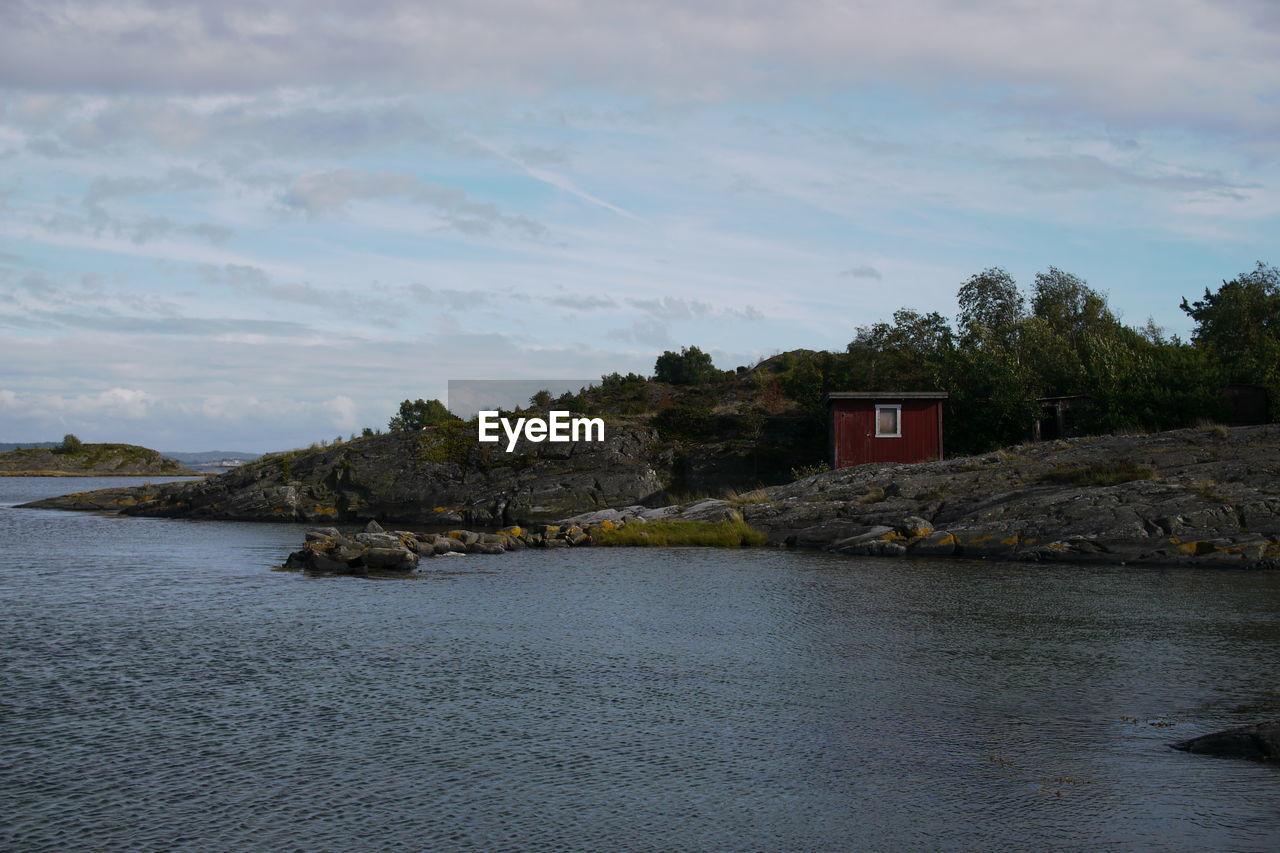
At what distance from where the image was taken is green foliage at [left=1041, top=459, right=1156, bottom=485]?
3959 centimetres

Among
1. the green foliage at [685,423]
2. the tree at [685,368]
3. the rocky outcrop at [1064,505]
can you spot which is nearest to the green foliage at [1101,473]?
the rocky outcrop at [1064,505]

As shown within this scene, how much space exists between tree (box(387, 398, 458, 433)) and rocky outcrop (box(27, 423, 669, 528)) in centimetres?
1874

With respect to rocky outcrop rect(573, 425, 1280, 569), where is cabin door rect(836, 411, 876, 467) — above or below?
above

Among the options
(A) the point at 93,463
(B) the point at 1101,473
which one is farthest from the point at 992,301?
(A) the point at 93,463

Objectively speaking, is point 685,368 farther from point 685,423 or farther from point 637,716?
point 637,716

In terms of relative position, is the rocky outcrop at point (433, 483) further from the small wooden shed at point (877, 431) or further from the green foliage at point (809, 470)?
the small wooden shed at point (877, 431)

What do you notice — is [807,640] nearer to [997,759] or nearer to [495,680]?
[495,680]

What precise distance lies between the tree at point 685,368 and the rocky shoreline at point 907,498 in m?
24.0

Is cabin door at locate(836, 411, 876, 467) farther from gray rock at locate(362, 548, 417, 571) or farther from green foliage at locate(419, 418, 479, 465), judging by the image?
gray rock at locate(362, 548, 417, 571)

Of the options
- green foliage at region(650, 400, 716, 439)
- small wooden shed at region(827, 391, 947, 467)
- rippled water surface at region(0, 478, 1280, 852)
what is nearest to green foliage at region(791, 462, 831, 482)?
small wooden shed at region(827, 391, 947, 467)

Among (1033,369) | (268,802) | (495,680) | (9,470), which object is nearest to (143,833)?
(268,802)

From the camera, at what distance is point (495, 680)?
1711 centimetres

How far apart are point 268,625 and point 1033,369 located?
5049 centimetres

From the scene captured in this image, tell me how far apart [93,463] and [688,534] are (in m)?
135
